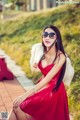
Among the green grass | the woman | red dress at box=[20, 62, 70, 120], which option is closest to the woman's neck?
the woman

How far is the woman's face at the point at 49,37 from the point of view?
4.36 metres

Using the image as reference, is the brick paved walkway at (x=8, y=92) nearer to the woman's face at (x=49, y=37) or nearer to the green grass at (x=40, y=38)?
the green grass at (x=40, y=38)

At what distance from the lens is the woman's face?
14.3 ft

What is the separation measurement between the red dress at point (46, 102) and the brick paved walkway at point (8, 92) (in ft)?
6.86

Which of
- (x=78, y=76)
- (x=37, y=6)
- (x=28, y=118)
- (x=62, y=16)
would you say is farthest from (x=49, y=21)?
(x=37, y=6)

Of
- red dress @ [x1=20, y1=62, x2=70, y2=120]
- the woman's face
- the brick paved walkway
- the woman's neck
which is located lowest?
the brick paved walkway

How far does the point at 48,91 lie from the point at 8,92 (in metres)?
3.54

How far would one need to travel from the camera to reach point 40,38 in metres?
12.9

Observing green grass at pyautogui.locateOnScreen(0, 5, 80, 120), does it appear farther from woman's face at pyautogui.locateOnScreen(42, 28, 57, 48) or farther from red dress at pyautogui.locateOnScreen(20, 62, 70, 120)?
→ woman's face at pyautogui.locateOnScreen(42, 28, 57, 48)

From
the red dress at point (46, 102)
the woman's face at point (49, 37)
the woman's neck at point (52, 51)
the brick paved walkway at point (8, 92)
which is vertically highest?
the woman's face at point (49, 37)

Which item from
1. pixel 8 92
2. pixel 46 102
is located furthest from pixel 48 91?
pixel 8 92

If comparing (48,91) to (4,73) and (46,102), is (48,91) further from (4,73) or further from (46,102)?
(4,73)

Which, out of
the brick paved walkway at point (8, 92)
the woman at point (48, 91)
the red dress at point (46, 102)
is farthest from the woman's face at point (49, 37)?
the brick paved walkway at point (8, 92)

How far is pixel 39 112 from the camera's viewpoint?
4449mm
